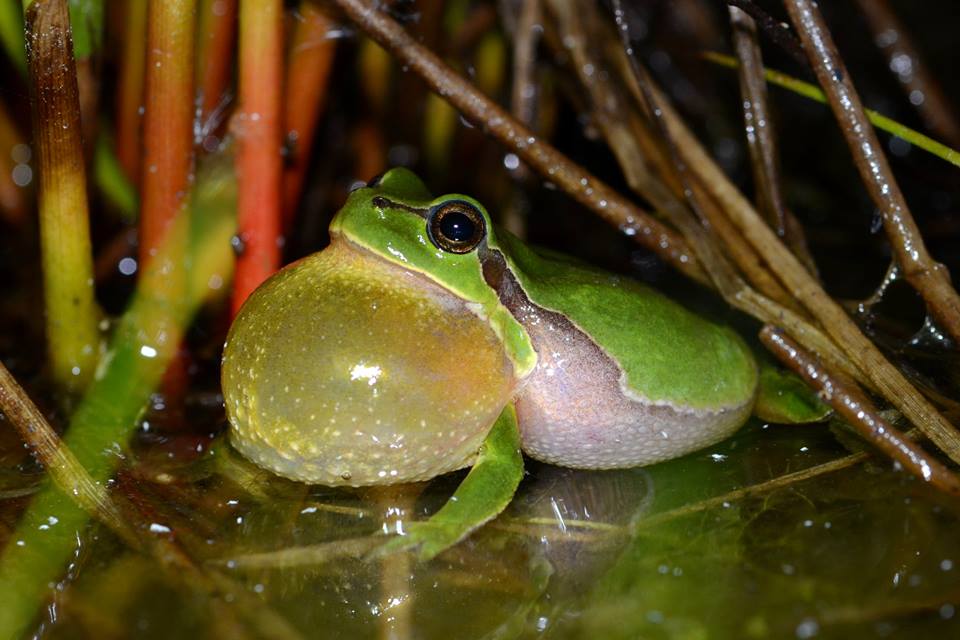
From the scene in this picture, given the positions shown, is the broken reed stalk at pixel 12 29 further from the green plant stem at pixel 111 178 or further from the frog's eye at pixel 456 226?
the frog's eye at pixel 456 226

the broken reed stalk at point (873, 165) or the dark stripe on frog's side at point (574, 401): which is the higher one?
the broken reed stalk at point (873, 165)

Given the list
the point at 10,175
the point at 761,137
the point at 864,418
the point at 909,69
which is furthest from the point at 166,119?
the point at 909,69

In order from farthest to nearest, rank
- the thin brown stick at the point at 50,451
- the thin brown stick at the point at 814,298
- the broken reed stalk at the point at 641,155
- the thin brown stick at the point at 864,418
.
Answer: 1. the broken reed stalk at the point at 641,155
2. the thin brown stick at the point at 814,298
3. the thin brown stick at the point at 50,451
4. the thin brown stick at the point at 864,418

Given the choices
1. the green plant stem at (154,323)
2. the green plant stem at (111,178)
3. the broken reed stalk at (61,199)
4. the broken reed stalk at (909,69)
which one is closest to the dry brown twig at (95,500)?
the green plant stem at (154,323)

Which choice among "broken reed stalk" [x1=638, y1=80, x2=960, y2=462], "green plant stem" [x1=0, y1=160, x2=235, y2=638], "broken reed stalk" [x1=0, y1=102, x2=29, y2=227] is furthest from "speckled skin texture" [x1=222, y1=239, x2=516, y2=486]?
"broken reed stalk" [x1=0, y1=102, x2=29, y2=227]

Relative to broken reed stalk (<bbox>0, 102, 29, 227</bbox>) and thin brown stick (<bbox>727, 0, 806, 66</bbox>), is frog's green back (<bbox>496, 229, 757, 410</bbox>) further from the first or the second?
broken reed stalk (<bbox>0, 102, 29, 227</bbox>)
